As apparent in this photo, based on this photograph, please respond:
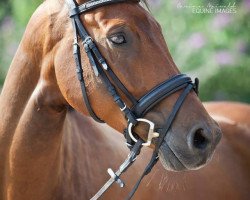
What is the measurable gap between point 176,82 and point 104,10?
501mm

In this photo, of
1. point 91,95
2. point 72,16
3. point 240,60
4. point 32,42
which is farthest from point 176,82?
point 240,60

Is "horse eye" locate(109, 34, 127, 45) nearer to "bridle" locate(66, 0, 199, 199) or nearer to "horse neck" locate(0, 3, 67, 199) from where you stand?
"bridle" locate(66, 0, 199, 199)

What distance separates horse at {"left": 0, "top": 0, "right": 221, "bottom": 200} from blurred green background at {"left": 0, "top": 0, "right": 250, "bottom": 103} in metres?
5.21

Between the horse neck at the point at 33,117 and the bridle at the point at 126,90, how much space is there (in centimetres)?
18

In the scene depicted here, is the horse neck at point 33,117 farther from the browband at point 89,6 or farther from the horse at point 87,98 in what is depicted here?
the browband at point 89,6

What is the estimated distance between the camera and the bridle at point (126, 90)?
9.20 feet

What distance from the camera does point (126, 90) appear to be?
2854 millimetres

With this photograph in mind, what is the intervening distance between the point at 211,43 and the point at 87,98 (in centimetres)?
587

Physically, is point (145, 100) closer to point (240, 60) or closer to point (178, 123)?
point (178, 123)

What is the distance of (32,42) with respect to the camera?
3.13m

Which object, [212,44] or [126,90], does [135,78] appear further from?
[212,44]

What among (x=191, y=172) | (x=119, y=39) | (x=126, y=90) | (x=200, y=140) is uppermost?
(x=119, y=39)

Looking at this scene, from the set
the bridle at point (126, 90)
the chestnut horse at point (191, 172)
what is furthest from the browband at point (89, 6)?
the chestnut horse at point (191, 172)

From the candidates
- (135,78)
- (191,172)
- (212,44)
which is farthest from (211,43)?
(135,78)
